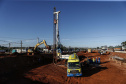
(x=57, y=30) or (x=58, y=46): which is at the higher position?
(x=57, y=30)

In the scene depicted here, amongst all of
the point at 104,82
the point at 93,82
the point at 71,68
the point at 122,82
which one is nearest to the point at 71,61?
the point at 71,68

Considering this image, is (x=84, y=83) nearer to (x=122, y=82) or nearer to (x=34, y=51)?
(x=122, y=82)

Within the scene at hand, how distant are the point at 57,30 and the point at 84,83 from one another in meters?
21.1

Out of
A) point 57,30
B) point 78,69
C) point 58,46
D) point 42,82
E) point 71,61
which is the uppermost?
point 57,30

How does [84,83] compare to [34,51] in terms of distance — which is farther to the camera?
[34,51]

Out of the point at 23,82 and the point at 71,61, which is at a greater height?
the point at 71,61

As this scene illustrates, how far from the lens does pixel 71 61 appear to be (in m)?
14.1

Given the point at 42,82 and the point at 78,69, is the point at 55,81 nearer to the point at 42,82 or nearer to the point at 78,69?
the point at 42,82

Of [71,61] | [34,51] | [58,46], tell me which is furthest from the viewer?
[34,51]

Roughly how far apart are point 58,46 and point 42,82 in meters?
18.2

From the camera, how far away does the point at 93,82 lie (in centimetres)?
1147

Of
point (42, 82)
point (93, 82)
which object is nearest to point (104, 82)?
point (93, 82)

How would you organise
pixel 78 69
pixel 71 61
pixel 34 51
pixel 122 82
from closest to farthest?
1. pixel 122 82
2. pixel 78 69
3. pixel 71 61
4. pixel 34 51

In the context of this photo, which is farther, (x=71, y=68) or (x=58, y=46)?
(x=58, y=46)
